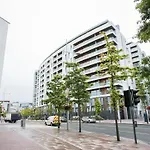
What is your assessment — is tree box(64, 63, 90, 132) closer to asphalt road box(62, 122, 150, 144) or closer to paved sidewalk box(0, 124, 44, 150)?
asphalt road box(62, 122, 150, 144)

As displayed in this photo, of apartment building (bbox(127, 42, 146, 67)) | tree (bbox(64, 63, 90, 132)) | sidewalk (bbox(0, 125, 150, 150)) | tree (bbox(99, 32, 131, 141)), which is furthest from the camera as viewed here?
apartment building (bbox(127, 42, 146, 67))

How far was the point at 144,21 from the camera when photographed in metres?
6.45

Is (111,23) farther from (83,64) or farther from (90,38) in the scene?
(83,64)

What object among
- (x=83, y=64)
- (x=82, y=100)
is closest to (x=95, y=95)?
(x=83, y=64)

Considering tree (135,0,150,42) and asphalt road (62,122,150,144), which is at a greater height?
tree (135,0,150,42)

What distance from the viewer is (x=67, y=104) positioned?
2081 cm

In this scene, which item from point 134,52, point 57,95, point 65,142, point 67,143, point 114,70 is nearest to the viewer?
point 67,143

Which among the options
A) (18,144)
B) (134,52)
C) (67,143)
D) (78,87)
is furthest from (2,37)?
(134,52)

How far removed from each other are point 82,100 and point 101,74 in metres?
5.94

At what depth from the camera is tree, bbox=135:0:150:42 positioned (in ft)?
20.0

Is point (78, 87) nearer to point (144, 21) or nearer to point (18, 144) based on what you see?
point (18, 144)

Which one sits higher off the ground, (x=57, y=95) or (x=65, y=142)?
(x=57, y=95)

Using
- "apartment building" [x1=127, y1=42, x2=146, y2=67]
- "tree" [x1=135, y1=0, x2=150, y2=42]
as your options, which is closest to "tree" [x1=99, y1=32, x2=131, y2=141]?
"tree" [x1=135, y1=0, x2=150, y2=42]

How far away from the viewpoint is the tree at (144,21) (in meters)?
6.09
